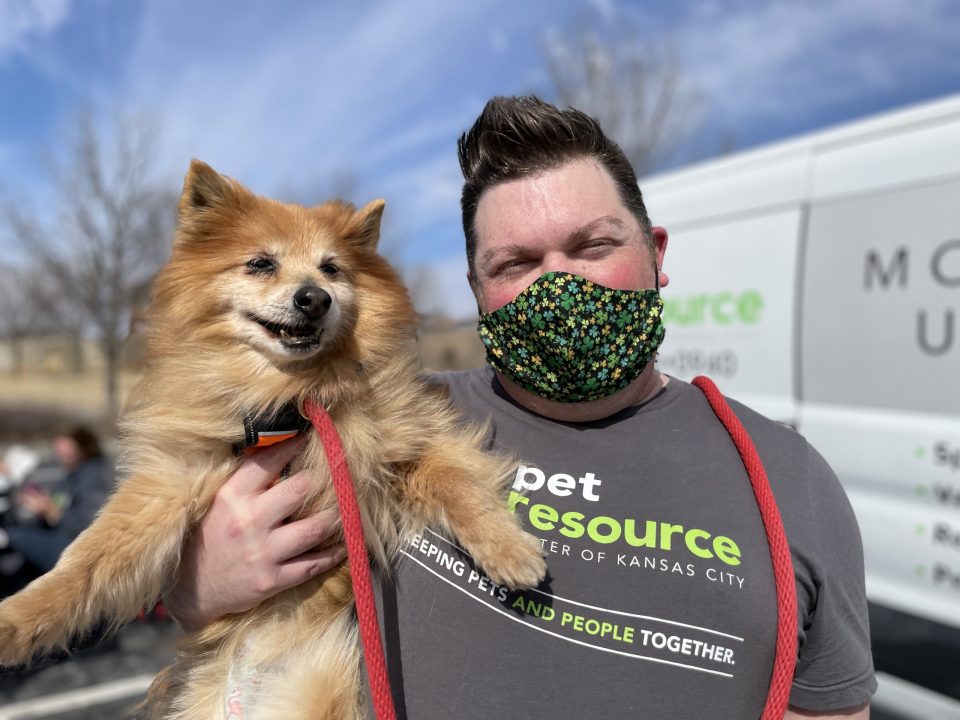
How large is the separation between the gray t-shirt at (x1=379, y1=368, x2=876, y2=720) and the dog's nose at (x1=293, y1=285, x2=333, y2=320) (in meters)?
0.80

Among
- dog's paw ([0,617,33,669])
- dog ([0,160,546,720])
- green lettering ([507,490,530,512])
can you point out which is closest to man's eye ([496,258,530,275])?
dog ([0,160,546,720])

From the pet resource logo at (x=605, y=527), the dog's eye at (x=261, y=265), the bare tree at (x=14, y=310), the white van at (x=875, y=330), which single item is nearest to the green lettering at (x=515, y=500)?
the pet resource logo at (x=605, y=527)

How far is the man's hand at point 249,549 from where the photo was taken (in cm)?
171

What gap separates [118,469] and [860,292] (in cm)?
336

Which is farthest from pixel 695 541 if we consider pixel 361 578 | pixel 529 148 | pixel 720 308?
pixel 720 308

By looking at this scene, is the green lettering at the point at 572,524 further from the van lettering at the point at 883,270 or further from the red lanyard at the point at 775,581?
the van lettering at the point at 883,270

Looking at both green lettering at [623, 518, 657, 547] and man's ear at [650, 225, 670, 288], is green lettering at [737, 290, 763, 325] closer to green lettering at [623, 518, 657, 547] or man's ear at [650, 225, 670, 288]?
man's ear at [650, 225, 670, 288]

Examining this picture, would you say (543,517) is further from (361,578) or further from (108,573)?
(108,573)

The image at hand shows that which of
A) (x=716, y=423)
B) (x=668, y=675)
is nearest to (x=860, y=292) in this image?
(x=716, y=423)

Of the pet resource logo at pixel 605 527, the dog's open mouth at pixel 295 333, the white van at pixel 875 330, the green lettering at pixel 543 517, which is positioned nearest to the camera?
the pet resource logo at pixel 605 527

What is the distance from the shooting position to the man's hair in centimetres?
176

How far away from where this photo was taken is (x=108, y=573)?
6.10 feet

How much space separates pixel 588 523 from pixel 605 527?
4 centimetres

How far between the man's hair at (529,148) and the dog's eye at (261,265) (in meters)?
0.71
